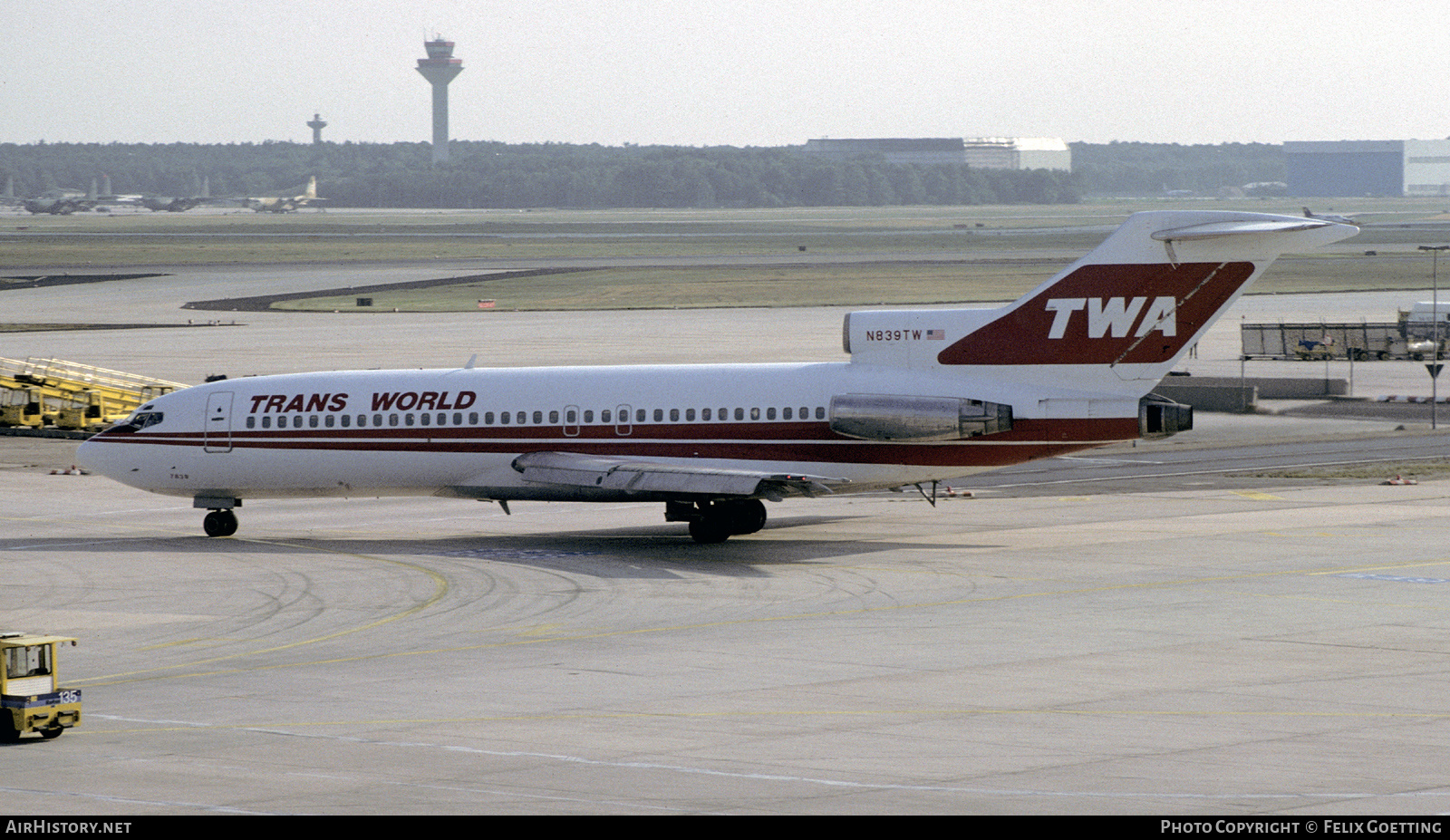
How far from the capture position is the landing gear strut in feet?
123

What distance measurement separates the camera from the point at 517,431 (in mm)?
35656

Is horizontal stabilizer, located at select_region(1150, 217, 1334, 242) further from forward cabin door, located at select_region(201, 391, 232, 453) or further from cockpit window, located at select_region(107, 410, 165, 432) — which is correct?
cockpit window, located at select_region(107, 410, 165, 432)

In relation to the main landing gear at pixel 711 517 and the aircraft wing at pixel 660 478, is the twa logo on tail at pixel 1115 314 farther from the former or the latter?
the main landing gear at pixel 711 517

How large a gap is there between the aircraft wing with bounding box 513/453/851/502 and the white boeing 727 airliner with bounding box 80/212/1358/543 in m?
0.04

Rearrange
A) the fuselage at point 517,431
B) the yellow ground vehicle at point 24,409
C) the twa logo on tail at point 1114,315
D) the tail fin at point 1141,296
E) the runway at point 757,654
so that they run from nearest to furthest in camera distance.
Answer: the runway at point 757,654 < the tail fin at point 1141,296 < the twa logo on tail at point 1114,315 < the fuselage at point 517,431 < the yellow ground vehicle at point 24,409

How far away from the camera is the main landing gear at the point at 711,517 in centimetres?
3500

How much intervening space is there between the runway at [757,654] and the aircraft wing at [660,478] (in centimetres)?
130

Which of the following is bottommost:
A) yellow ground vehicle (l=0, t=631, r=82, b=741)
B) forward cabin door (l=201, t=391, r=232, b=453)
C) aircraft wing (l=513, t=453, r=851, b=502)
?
yellow ground vehicle (l=0, t=631, r=82, b=741)

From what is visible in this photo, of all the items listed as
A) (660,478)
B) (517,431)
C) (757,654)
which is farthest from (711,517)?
(757,654)

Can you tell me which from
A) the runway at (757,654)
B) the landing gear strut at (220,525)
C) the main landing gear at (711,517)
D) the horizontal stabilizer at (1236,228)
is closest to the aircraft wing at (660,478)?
the main landing gear at (711,517)

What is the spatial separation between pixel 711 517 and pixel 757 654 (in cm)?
1180

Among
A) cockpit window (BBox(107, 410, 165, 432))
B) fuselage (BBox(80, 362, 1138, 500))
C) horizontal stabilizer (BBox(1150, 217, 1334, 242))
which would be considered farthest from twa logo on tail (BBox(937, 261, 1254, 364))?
cockpit window (BBox(107, 410, 165, 432))

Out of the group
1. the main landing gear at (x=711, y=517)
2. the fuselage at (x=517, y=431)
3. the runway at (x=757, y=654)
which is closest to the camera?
the runway at (x=757, y=654)

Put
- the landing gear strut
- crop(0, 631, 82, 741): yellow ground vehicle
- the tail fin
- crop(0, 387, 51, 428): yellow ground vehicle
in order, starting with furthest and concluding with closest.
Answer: crop(0, 387, 51, 428): yellow ground vehicle
the landing gear strut
the tail fin
crop(0, 631, 82, 741): yellow ground vehicle
